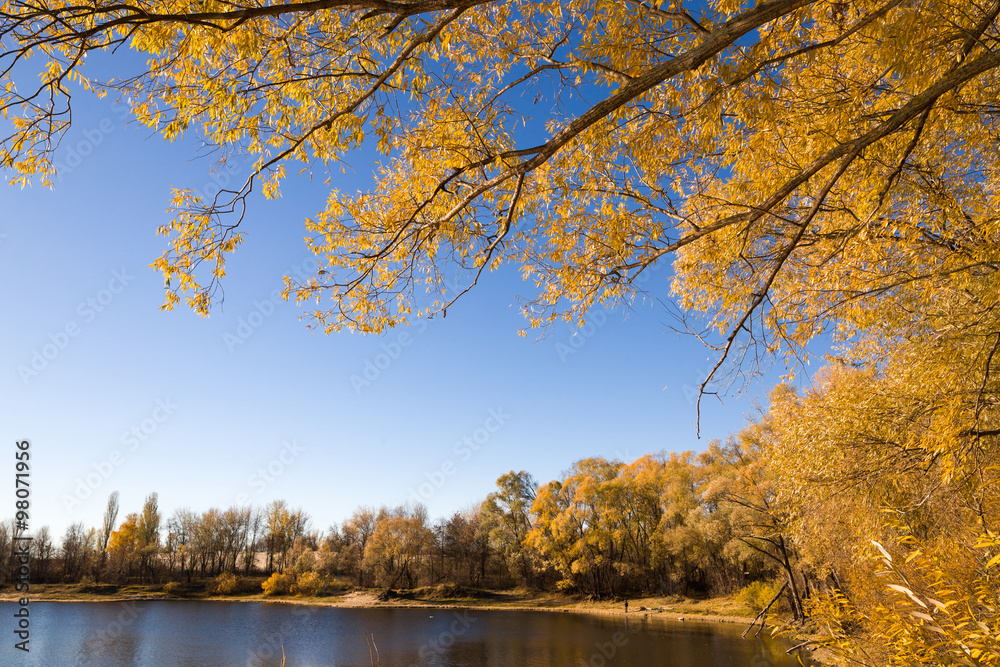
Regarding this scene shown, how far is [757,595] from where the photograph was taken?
86.5 ft

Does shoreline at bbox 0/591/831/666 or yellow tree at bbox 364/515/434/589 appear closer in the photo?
shoreline at bbox 0/591/831/666

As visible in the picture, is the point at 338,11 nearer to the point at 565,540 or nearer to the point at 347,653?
the point at 347,653

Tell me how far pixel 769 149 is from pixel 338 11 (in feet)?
12.5

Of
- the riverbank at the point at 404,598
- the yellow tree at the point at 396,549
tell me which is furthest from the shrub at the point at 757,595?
the yellow tree at the point at 396,549

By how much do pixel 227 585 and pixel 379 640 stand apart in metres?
34.6

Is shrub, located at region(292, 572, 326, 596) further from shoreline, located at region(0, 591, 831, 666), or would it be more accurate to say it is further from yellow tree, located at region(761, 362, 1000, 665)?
yellow tree, located at region(761, 362, 1000, 665)

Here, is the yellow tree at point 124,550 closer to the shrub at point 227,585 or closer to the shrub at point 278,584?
the shrub at point 227,585

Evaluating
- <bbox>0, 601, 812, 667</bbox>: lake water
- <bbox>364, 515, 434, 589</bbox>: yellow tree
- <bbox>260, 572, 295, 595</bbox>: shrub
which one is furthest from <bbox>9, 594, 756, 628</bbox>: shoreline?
<bbox>364, 515, 434, 589</bbox>: yellow tree

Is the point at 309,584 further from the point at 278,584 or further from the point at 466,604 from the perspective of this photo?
the point at 466,604

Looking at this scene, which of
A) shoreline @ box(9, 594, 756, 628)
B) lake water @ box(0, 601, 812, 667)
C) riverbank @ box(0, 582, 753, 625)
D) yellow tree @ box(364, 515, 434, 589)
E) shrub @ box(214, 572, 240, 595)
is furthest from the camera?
shrub @ box(214, 572, 240, 595)

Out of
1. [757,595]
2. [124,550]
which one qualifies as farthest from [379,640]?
[124,550]

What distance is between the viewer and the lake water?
61.5 ft

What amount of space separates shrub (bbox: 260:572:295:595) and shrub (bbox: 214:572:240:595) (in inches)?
176

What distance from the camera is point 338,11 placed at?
374 centimetres
